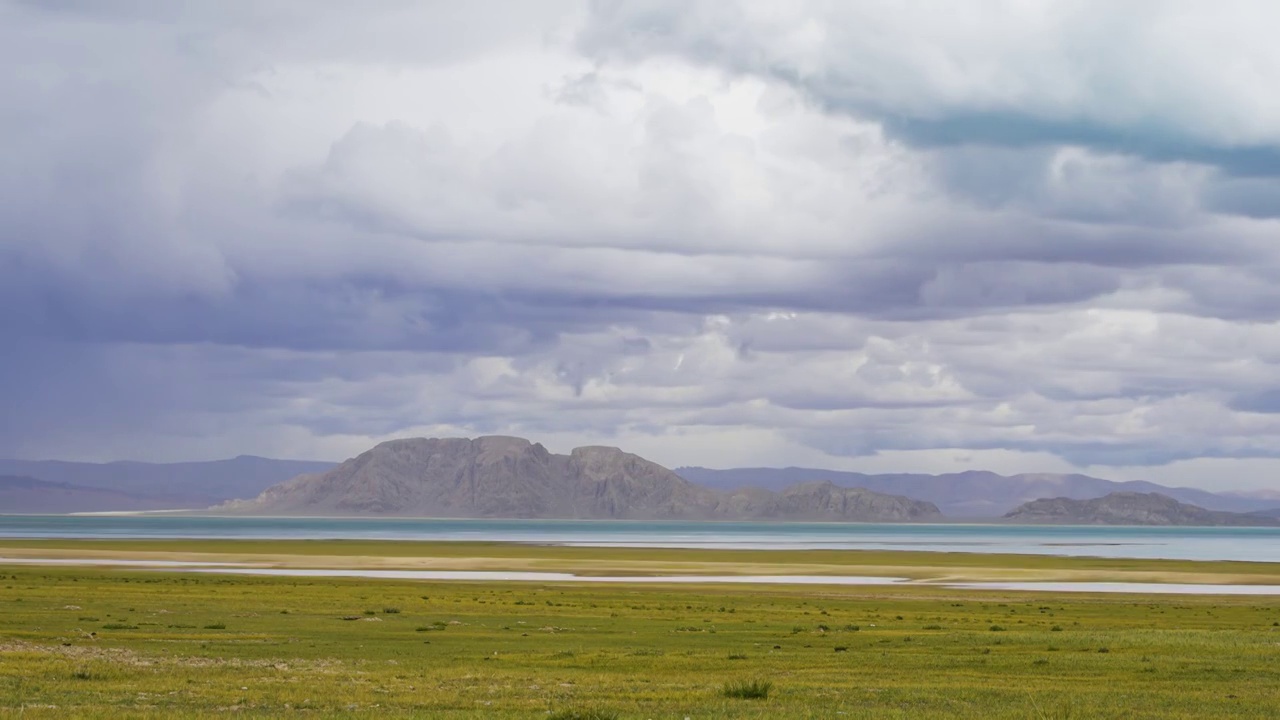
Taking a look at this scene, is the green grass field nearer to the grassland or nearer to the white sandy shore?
the white sandy shore

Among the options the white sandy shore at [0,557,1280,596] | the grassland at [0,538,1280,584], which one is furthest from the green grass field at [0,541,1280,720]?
the grassland at [0,538,1280,584]

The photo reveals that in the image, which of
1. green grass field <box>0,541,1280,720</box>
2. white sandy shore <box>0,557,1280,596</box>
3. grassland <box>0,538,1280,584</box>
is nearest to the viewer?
green grass field <box>0,541,1280,720</box>

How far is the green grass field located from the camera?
27.0 meters

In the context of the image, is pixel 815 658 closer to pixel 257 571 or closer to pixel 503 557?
pixel 257 571

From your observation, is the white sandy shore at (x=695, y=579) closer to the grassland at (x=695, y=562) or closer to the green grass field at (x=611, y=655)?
the grassland at (x=695, y=562)

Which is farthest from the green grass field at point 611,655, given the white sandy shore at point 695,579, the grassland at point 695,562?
the grassland at point 695,562

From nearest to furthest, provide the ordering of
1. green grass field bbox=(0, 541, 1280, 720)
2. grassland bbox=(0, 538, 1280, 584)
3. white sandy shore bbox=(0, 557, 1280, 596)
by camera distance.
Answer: green grass field bbox=(0, 541, 1280, 720)
white sandy shore bbox=(0, 557, 1280, 596)
grassland bbox=(0, 538, 1280, 584)

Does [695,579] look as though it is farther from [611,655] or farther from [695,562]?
[611,655]

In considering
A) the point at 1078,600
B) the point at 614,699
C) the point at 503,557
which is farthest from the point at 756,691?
the point at 503,557

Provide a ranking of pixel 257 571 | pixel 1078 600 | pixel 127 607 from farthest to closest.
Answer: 1. pixel 257 571
2. pixel 1078 600
3. pixel 127 607

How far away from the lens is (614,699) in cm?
2831

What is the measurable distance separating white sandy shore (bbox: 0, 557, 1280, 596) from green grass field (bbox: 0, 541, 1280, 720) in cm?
1896

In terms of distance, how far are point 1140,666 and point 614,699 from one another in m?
16.5

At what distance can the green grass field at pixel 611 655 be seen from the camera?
2703 cm
